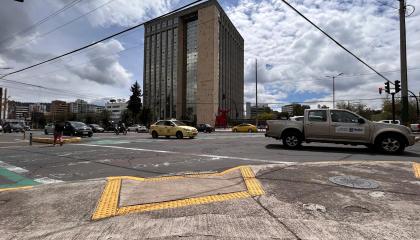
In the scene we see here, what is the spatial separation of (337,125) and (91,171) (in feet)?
31.3

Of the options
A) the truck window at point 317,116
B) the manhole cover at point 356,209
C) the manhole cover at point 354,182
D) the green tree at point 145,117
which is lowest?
the manhole cover at point 356,209

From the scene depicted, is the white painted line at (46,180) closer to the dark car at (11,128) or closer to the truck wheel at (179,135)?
the truck wheel at (179,135)

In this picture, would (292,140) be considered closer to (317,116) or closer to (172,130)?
(317,116)

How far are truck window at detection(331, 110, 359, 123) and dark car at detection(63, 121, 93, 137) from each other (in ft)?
74.6

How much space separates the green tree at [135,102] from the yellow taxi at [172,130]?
258 feet

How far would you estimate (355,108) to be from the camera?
3969 inches

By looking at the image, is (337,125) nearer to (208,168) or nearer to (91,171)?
(208,168)

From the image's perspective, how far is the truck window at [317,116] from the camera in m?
14.3

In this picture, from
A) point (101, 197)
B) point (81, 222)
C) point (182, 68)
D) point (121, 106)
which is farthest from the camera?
point (121, 106)

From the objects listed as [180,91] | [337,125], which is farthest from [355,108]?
[337,125]

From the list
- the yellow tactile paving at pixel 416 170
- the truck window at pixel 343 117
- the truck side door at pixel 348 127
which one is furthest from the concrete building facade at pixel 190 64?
the yellow tactile paving at pixel 416 170

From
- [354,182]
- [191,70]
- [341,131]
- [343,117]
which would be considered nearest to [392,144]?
[341,131]

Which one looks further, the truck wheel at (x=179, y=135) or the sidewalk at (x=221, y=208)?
the truck wheel at (x=179, y=135)

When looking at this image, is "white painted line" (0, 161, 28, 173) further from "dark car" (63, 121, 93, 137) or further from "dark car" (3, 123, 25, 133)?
"dark car" (3, 123, 25, 133)
